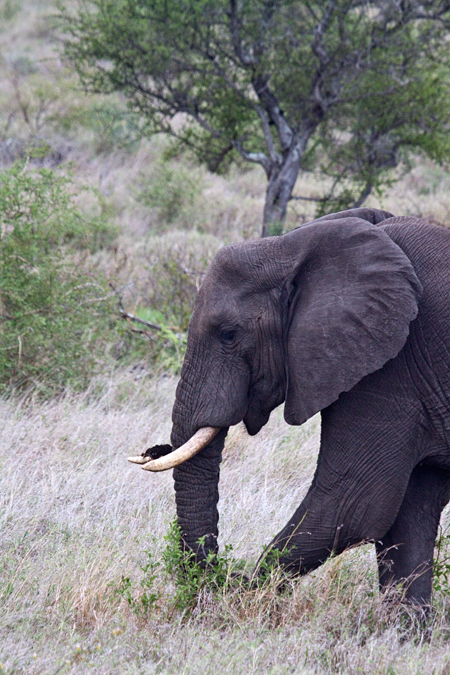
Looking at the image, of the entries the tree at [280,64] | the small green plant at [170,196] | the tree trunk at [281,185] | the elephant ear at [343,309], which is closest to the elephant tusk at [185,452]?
the elephant ear at [343,309]

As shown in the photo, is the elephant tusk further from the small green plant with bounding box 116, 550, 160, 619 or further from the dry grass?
the dry grass

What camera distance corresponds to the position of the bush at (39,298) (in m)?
6.30

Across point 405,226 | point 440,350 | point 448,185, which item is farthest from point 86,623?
point 448,185

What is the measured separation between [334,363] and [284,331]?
12.1 inches

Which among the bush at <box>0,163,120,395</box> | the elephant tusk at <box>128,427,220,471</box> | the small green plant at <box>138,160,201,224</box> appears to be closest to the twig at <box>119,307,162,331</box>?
the bush at <box>0,163,120,395</box>

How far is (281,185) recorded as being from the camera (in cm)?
1083

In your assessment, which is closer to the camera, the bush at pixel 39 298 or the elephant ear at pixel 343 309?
Answer: the elephant ear at pixel 343 309

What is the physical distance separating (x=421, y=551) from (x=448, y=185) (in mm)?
15717

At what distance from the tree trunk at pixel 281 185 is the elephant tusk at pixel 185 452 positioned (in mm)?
7443

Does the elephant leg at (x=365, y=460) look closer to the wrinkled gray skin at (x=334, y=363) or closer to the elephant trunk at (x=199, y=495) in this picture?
the wrinkled gray skin at (x=334, y=363)

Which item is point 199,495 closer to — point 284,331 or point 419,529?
point 284,331

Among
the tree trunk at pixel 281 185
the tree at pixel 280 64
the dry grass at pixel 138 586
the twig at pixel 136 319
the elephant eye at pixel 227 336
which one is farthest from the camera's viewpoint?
the tree trunk at pixel 281 185

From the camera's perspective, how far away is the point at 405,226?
3387 mm

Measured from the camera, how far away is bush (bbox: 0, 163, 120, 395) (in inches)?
248
